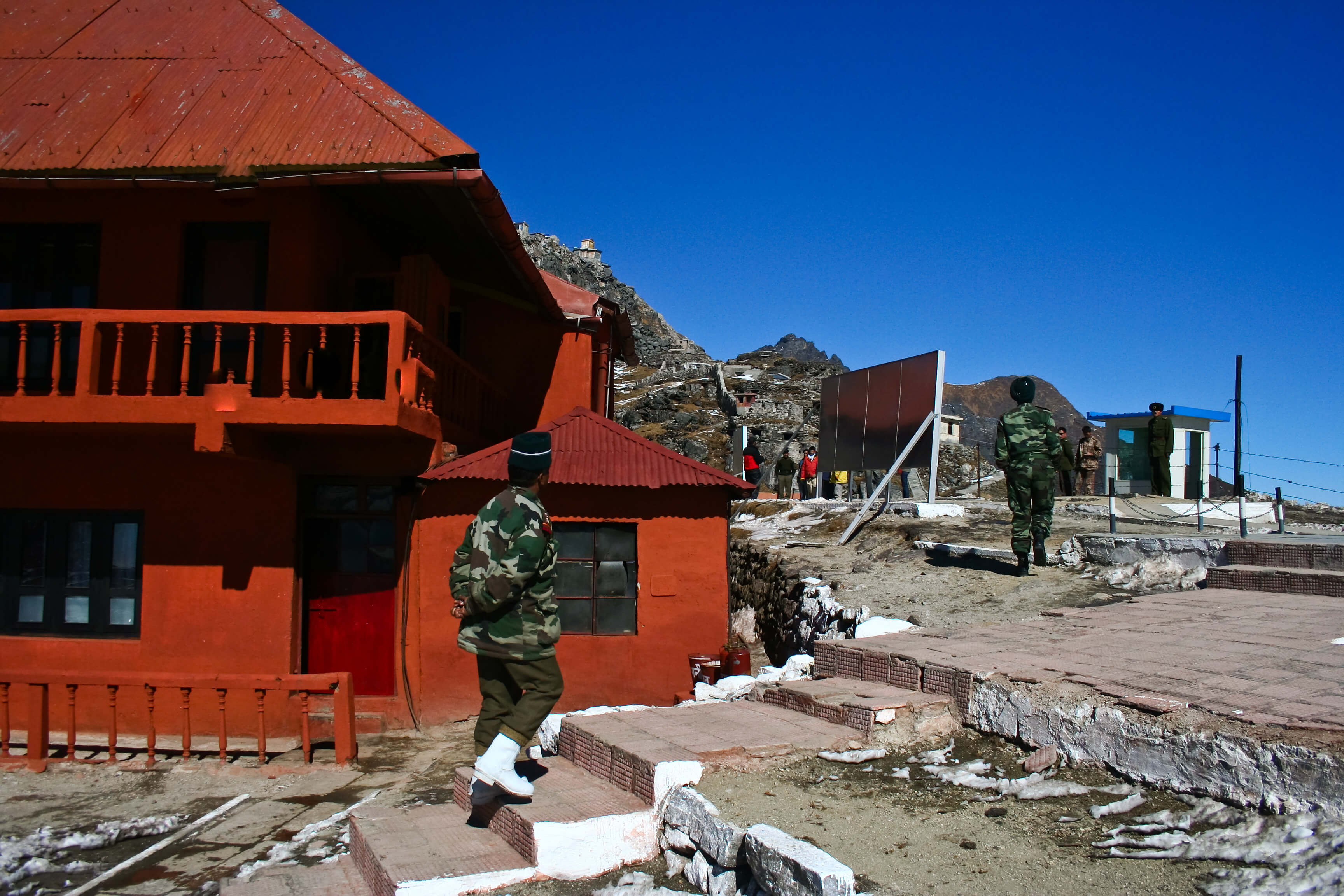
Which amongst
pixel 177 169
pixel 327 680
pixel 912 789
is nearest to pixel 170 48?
pixel 177 169

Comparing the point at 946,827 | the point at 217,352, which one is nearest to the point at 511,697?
the point at 946,827

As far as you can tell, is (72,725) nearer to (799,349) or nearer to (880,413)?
(880,413)

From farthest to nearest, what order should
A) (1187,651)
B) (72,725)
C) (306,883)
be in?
(72,725) < (1187,651) < (306,883)

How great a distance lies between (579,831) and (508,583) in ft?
3.67

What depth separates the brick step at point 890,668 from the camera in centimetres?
496

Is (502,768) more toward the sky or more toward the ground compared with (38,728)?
more toward the sky

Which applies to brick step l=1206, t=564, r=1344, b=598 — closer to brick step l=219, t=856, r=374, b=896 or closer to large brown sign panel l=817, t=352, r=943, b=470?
large brown sign panel l=817, t=352, r=943, b=470

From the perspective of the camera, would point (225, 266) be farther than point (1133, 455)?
No

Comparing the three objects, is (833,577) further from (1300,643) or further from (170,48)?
(170,48)

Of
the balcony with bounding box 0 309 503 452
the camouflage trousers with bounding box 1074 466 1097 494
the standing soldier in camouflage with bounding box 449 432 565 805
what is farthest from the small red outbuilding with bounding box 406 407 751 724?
the camouflage trousers with bounding box 1074 466 1097 494

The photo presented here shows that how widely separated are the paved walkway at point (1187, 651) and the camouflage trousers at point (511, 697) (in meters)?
2.29

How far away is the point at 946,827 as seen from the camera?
3.71 m

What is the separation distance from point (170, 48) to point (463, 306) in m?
4.50

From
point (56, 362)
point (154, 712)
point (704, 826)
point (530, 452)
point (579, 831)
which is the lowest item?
point (154, 712)
